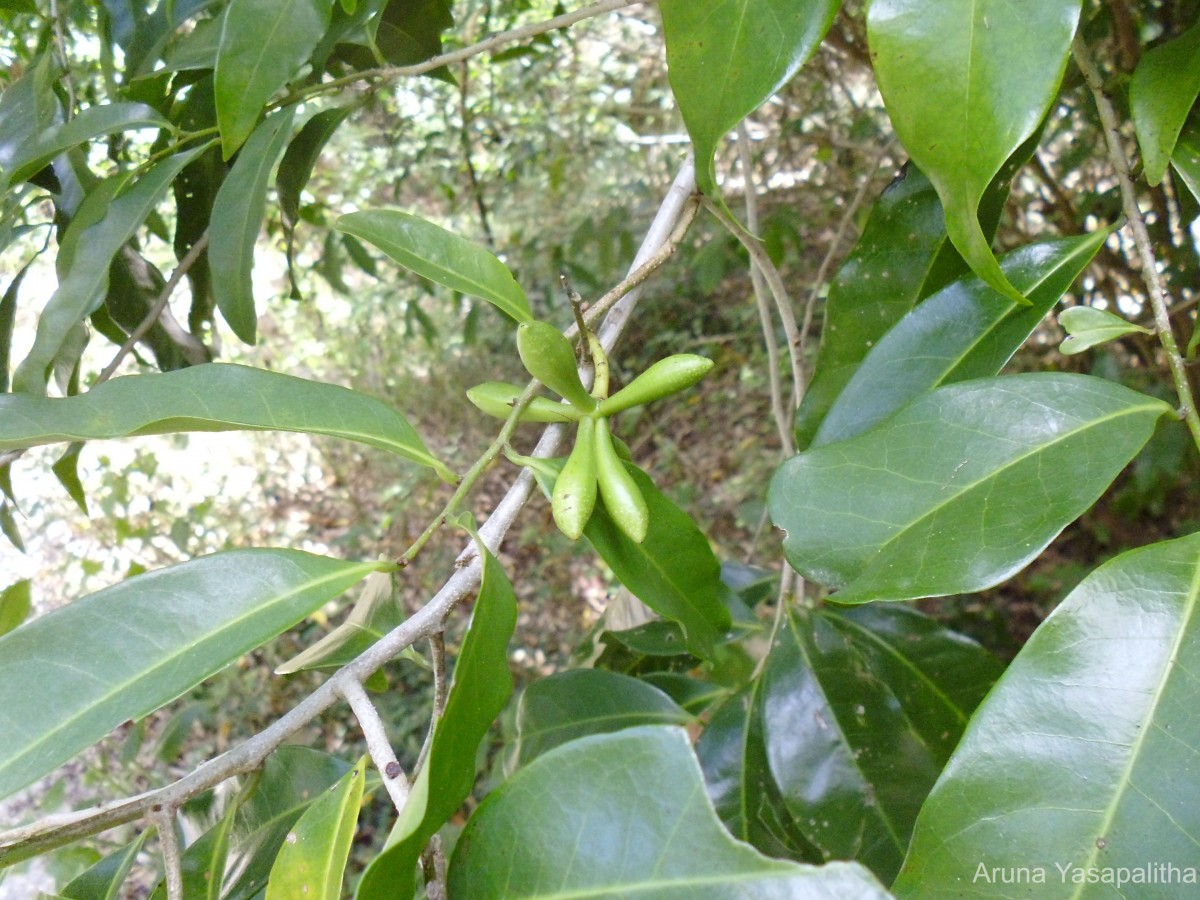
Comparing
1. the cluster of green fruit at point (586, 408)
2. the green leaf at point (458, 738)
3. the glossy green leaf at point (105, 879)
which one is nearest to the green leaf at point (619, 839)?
the green leaf at point (458, 738)

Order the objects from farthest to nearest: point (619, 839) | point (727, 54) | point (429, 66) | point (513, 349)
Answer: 1. point (513, 349)
2. point (429, 66)
3. point (727, 54)
4. point (619, 839)

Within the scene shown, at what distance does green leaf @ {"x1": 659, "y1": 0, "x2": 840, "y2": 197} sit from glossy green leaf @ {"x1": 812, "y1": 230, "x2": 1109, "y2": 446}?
22cm

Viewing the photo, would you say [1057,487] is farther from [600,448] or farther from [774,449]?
[774,449]

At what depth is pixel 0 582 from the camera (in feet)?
9.72

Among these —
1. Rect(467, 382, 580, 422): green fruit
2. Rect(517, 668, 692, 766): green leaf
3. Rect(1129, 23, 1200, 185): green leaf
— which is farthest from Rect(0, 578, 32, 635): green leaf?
Rect(1129, 23, 1200, 185): green leaf

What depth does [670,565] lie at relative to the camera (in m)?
0.67

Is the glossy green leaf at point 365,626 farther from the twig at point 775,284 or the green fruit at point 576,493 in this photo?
the twig at point 775,284

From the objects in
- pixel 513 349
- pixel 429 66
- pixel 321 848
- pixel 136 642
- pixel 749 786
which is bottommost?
pixel 513 349

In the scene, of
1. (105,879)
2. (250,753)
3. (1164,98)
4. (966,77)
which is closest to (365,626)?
(250,753)

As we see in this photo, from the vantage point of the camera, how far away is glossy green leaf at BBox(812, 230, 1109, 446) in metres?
0.61

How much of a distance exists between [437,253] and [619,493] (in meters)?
0.23

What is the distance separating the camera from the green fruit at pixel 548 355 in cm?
50

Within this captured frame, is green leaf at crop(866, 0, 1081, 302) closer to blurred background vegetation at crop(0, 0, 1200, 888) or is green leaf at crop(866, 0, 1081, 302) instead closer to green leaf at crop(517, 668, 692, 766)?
green leaf at crop(517, 668, 692, 766)

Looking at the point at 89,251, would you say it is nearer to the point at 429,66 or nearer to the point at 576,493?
the point at 429,66
